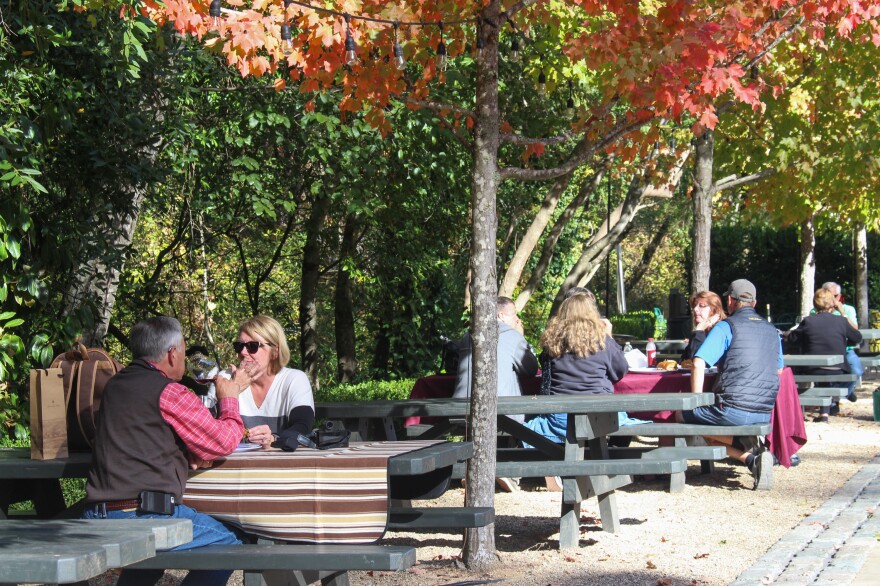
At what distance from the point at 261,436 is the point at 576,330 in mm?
3861

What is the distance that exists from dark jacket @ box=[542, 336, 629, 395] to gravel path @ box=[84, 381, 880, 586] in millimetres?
894

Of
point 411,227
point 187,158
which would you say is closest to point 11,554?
point 187,158

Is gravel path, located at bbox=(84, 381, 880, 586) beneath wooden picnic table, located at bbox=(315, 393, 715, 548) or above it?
beneath

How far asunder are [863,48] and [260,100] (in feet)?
28.5

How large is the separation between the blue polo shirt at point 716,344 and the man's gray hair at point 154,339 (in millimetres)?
5344

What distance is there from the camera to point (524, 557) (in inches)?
270

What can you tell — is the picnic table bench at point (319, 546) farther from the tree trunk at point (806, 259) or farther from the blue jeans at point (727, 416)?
the tree trunk at point (806, 259)

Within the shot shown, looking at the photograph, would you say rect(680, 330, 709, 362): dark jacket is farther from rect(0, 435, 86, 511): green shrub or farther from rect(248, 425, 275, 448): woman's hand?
rect(248, 425, 275, 448): woman's hand

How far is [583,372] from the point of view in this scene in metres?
8.66

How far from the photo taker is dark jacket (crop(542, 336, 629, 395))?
8.64m

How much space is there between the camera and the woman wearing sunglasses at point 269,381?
6137mm

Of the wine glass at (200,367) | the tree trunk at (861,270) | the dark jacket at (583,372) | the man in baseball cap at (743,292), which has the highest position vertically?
the tree trunk at (861,270)

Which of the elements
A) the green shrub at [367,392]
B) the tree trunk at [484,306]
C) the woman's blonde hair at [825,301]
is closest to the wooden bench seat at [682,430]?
the tree trunk at [484,306]

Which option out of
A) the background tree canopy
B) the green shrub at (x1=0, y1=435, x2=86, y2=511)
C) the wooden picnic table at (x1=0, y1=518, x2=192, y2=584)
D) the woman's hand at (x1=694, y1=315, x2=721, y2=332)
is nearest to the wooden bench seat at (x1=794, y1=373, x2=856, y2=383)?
the background tree canopy
